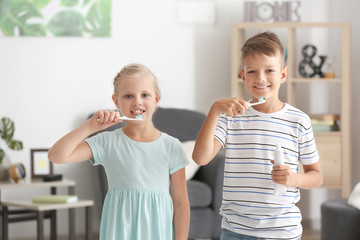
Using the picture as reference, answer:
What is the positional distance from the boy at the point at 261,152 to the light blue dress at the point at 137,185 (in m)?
0.14

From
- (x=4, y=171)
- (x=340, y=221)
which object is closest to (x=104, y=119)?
(x=340, y=221)

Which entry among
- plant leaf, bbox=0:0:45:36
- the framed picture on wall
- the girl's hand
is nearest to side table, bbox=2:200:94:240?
the framed picture on wall

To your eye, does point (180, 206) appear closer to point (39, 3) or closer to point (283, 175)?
point (283, 175)

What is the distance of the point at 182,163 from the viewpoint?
5.70ft

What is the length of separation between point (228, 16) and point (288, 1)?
1.56 ft

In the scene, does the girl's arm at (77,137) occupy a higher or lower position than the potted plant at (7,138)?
higher

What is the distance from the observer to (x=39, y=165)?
402cm

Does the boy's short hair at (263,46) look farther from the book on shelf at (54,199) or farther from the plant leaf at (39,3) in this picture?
the plant leaf at (39,3)

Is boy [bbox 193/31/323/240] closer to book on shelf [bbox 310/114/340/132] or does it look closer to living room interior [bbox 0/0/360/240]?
living room interior [bbox 0/0/360/240]

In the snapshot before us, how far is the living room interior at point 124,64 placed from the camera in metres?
4.37

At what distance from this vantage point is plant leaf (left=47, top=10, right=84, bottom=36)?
14.5 feet

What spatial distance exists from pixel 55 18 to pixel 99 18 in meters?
0.31

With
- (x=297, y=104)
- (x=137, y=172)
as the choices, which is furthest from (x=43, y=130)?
(x=137, y=172)

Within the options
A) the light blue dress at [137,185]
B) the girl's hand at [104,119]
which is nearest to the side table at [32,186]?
the light blue dress at [137,185]
